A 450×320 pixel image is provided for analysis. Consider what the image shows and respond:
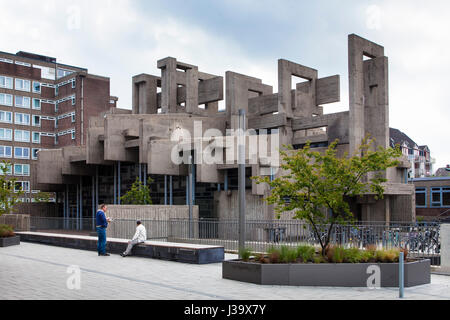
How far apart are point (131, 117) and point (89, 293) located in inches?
1196

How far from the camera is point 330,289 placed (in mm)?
11977

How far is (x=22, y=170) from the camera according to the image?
7625 cm

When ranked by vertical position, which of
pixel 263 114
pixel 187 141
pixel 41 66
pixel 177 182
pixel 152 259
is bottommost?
pixel 152 259

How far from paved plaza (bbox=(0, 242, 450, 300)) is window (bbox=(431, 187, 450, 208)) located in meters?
42.2

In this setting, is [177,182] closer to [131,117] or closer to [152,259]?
[131,117]

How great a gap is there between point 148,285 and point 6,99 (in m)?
70.8

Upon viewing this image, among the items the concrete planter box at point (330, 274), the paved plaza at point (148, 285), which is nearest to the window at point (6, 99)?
the paved plaza at point (148, 285)

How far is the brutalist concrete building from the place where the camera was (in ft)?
108

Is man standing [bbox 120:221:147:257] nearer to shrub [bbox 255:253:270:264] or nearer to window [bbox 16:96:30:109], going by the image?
shrub [bbox 255:253:270:264]

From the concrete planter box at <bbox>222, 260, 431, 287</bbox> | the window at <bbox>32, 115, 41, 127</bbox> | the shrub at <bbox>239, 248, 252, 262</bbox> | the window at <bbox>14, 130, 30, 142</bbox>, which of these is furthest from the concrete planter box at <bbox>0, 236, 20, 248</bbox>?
the window at <bbox>32, 115, 41, 127</bbox>

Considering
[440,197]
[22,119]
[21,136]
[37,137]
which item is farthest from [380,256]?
[37,137]

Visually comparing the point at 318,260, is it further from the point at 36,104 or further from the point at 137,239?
the point at 36,104

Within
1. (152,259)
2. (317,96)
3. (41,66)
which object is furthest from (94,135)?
(41,66)

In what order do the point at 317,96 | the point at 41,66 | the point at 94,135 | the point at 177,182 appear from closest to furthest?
1. the point at 177,182
2. the point at 94,135
3. the point at 317,96
4. the point at 41,66
